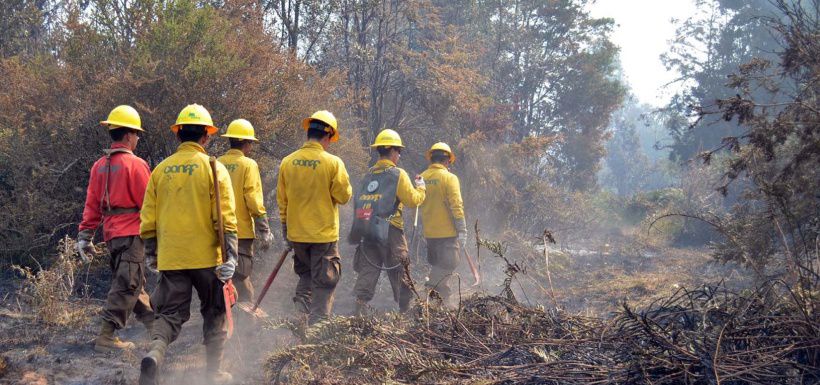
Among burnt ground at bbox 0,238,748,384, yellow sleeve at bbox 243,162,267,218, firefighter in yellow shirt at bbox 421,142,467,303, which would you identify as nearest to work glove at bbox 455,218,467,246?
firefighter in yellow shirt at bbox 421,142,467,303

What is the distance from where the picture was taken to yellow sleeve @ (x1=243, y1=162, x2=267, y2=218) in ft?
18.2

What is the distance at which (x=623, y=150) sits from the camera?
5300 cm

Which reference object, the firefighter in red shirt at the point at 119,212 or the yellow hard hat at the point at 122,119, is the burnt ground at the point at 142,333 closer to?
the firefighter in red shirt at the point at 119,212

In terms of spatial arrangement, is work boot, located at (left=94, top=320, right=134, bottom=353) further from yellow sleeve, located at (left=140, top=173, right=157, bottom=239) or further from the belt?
yellow sleeve, located at (left=140, top=173, right=157, bottom=239)

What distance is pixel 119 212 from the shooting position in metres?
5.04

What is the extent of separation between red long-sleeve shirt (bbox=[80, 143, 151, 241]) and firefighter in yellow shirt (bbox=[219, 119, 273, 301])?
898 mm

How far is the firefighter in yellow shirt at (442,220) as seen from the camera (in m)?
7.25

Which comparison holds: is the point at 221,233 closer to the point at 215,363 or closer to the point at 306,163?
the point at 215,363

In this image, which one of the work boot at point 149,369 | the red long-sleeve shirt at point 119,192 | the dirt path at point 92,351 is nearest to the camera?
the work boot at point 149,369

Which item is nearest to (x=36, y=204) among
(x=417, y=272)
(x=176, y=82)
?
(x=176, y=82)

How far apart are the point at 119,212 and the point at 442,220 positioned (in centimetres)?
361

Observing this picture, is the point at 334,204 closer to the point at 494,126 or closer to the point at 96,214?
the point at 96,214

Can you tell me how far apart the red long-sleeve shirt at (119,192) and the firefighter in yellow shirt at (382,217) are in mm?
2186

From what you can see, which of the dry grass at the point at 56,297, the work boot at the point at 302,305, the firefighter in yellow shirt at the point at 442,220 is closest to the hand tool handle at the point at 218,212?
the work boot at the point at 302,305
